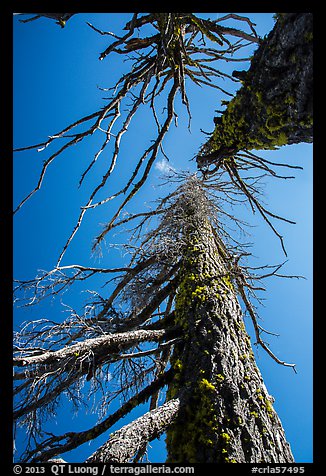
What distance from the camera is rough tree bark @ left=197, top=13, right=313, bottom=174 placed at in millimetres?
1501

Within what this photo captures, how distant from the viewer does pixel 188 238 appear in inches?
144

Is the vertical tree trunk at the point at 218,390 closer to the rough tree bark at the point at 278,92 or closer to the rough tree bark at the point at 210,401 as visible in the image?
the rough tree bark at the point at 210,401

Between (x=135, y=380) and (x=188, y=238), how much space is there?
1715 mm

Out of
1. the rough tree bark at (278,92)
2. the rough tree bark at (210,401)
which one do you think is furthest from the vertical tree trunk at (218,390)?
the rough tree bark at (278,92)

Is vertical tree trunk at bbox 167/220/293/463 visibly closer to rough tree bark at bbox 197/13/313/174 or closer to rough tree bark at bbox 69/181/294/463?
rough tree bark at bbox 69/181/294/463

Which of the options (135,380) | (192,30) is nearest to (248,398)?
(135,380)

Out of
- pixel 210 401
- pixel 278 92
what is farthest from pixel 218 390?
pixel 278 92

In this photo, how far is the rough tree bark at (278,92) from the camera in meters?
1.50

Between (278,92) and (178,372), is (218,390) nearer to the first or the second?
(178,372)

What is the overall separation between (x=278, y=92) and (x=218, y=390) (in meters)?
1.85

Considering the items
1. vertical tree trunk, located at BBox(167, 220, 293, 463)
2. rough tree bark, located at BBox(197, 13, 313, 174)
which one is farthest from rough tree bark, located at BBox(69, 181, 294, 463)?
rough tree bark, located at BBox(197, 13, 313, 174)
